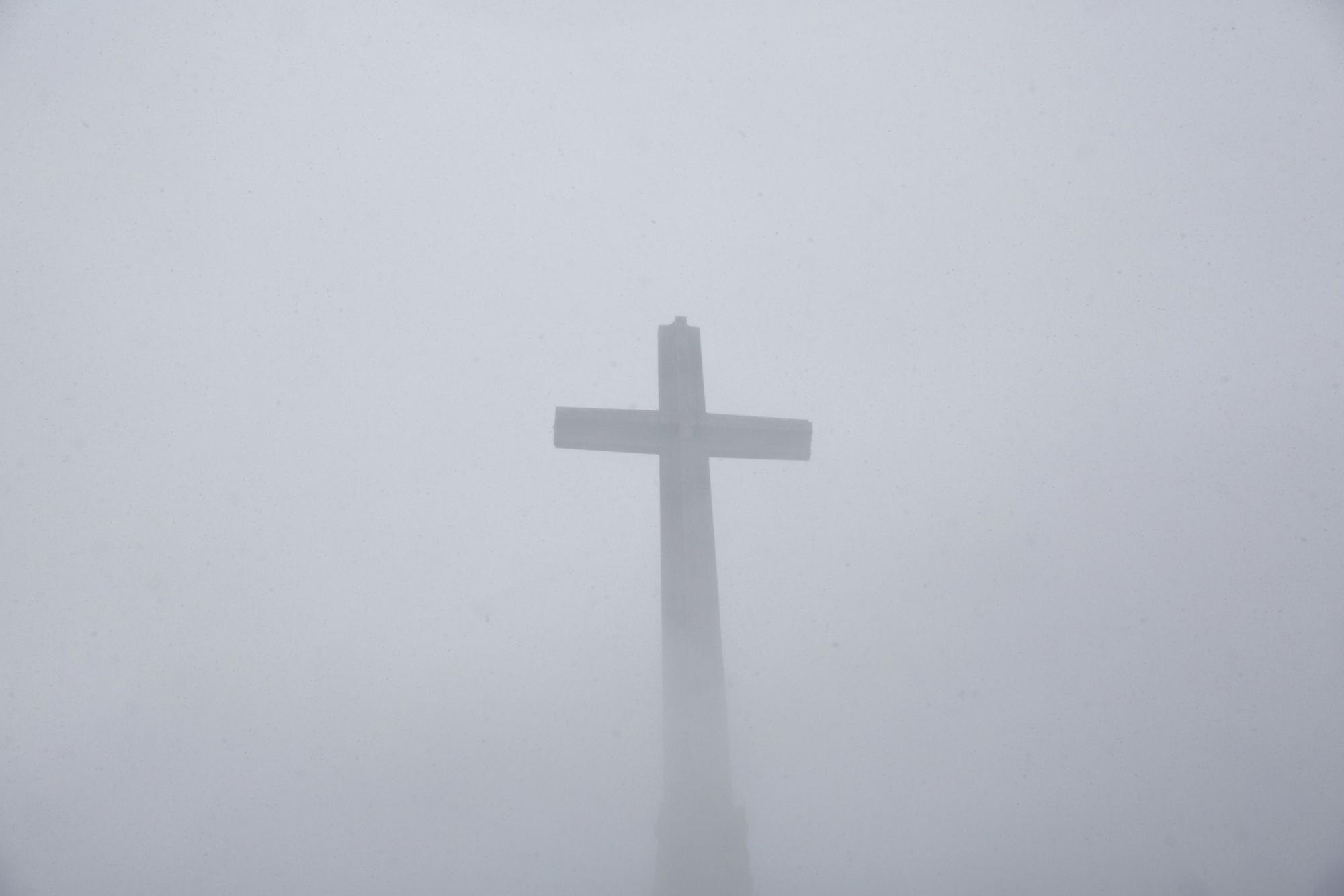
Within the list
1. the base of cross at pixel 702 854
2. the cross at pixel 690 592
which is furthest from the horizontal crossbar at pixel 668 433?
the base of cross at pixel 702 854

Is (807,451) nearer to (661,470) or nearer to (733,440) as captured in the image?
(733,440)

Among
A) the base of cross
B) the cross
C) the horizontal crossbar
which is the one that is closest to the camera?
the base of cross

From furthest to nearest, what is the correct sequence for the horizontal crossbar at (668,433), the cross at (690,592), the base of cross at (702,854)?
the horizontal crossbar at (668,433) < the cross at (690,592) < the base of cross at (702,854)

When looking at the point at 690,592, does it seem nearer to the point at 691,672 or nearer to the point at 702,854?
the point at 691,672

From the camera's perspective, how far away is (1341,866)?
11.2 metres

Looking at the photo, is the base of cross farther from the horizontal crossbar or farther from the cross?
the horizontal crossbar

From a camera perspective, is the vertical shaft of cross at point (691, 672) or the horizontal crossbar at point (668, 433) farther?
the horizontal crossbar at point (668, 433)

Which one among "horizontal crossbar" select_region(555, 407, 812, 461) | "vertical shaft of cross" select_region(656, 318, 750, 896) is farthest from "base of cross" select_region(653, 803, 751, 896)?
"horizontal crossbar" select_region(555, 407, 812, 461)

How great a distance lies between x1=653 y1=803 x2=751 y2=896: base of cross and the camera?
533cm

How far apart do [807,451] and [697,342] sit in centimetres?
140

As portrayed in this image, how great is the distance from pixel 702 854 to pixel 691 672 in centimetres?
120

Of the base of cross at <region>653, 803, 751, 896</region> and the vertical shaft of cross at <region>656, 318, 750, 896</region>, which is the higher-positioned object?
the vertical shaft of cross at <region>656, 318, 750, 896</region>

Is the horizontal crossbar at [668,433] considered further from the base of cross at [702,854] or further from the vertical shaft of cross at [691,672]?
the base of cross at [702,854]

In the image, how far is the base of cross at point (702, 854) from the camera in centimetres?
533
